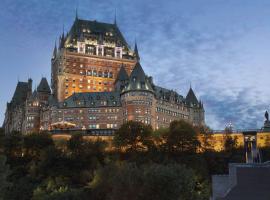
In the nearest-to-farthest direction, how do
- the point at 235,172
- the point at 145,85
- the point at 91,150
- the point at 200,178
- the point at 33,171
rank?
the point at 235,172 < the point at 200,178 < the point at 33,171 < the point at 91,150 < the point at 145,85

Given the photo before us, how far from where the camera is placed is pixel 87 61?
19038cm

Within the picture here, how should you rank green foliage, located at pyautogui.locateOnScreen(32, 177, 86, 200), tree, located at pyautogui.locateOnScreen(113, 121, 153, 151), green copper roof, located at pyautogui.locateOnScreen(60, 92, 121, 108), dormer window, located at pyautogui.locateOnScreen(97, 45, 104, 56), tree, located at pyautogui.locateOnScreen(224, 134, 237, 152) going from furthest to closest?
dormer window, located at pyautogui.locateOnScreen(97, 45, 104, 56) → green copper roof, located at pyautogui.locateOnScreen(60, 92, 121, 108) → tree, located at pyautogui.locateOnScreen(224, 134, 237, 152) → tree, located at pyautogui.locateOnScreen(113, 121, 153, 151) → green foliage, located at pyautogui.locateOnScreen(32, 177, 86, 200)

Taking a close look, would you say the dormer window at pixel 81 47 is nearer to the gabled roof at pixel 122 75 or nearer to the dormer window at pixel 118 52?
the dormer window at pixel 118 52

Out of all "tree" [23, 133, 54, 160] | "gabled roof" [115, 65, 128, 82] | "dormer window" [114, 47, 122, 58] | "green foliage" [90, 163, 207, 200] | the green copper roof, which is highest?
"dormer window" [114, 47, 122, 58]

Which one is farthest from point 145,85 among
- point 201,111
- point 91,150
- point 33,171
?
point 33,171

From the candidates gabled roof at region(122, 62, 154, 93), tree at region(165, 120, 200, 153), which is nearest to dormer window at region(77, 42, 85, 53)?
gabled roof at region(122, 62, 154, 93)

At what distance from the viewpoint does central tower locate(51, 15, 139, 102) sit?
185m

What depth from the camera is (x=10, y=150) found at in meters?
126

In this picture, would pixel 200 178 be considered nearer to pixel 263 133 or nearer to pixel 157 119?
pixel 263 133

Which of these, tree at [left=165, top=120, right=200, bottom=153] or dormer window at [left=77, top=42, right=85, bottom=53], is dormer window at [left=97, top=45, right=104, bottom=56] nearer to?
dormer window at [left=77, top=42, right=85, bottom=53]

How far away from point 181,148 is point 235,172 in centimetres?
7412

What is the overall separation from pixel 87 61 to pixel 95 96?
29.1 meters

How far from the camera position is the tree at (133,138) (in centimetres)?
12625

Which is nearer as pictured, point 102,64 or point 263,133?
point 263,133
